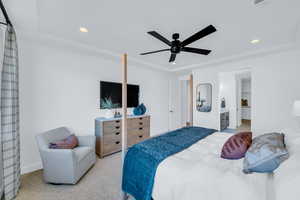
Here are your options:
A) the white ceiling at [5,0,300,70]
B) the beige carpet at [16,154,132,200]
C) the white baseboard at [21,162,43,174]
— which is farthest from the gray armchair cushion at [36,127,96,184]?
the white ceiling at [5,0,300,70]

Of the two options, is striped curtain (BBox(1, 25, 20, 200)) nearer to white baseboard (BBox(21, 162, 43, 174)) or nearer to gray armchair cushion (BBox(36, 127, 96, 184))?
gray armchair cushion (BBox(36, 127, 96, 184))

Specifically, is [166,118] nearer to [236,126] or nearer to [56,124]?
[236,126]

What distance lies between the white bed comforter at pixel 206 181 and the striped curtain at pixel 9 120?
6.30 feet

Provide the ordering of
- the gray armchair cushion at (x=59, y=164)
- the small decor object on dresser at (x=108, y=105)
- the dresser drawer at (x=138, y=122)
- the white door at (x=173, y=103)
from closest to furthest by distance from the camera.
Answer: the gray armchair cushion at (x=59, y=164)
the small decor object on dresser at (x=108, y=105)
the dresser drawer at (x=138, y=122)
the white door at (x=173, y=103)

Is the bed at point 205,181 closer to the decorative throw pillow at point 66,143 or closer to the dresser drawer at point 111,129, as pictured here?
the decorative throw pillow at point 66,143

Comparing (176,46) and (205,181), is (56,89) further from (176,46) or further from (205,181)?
(205,181)

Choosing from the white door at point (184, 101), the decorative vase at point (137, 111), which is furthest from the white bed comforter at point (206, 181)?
the white door at point (184, 101)

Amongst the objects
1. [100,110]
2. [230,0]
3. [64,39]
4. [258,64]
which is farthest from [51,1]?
[258,64]

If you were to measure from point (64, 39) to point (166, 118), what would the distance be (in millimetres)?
4001

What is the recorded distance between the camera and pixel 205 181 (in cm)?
109

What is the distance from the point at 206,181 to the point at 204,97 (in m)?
3.77

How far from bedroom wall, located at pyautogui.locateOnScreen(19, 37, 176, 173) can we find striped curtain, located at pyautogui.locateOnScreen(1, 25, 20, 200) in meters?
0.61

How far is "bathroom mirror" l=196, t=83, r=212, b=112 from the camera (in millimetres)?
4406

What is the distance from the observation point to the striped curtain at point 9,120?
1716 millimetres
